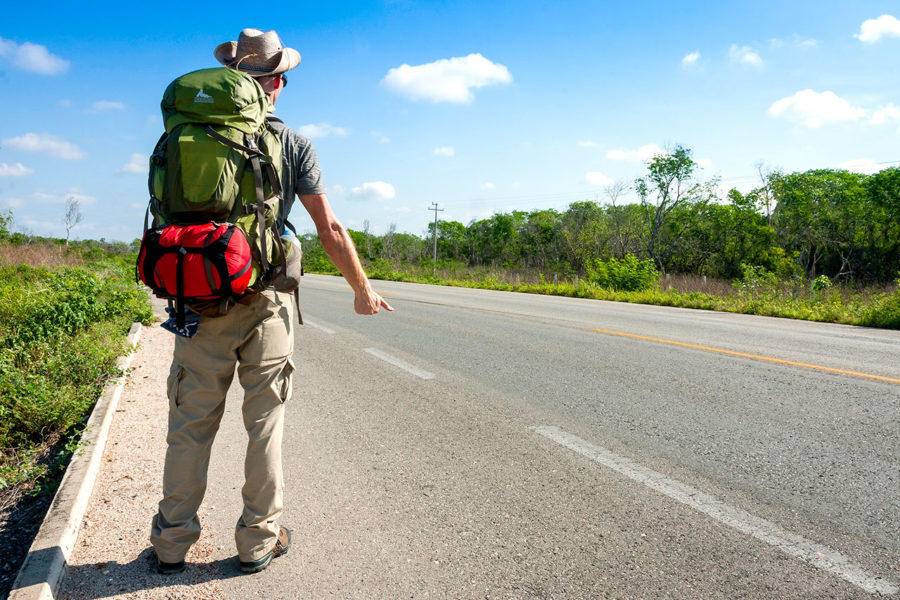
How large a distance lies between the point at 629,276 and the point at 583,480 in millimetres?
22731

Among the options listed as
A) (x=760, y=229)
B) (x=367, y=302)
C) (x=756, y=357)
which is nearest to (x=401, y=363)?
(x=756, y=357)

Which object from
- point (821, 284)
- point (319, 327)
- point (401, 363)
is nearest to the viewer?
point (401, 363)

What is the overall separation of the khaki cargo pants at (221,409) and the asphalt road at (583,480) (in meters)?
0.31

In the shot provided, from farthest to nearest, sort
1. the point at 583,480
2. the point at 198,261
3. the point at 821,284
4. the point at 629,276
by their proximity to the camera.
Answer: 1. the point at 629,276
2. the point at 821,284
3. the point at 583,480
4. the point at 198,261

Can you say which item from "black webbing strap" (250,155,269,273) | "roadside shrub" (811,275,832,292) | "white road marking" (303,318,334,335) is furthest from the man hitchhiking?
"roadside shrub" (811,275,832,292)

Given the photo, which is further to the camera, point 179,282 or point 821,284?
point 821,284

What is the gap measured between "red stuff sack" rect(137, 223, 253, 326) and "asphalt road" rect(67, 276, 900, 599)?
1.30 meters

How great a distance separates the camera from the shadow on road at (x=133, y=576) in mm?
2605

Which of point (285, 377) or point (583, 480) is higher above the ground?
point (285, 377)

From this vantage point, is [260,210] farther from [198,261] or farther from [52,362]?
[52,362]

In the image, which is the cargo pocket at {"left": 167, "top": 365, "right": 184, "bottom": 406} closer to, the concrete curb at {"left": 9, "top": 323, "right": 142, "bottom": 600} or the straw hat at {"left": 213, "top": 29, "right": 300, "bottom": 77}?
the concrete curb at {"left": 9, "top": 323, "right": 142, "bottom": 600}

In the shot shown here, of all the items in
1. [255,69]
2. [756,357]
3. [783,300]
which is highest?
[255,69]

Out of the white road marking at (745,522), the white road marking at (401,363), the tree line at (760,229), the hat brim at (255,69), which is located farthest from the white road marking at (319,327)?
the tree line at (760,229)

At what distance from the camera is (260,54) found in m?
2.75
